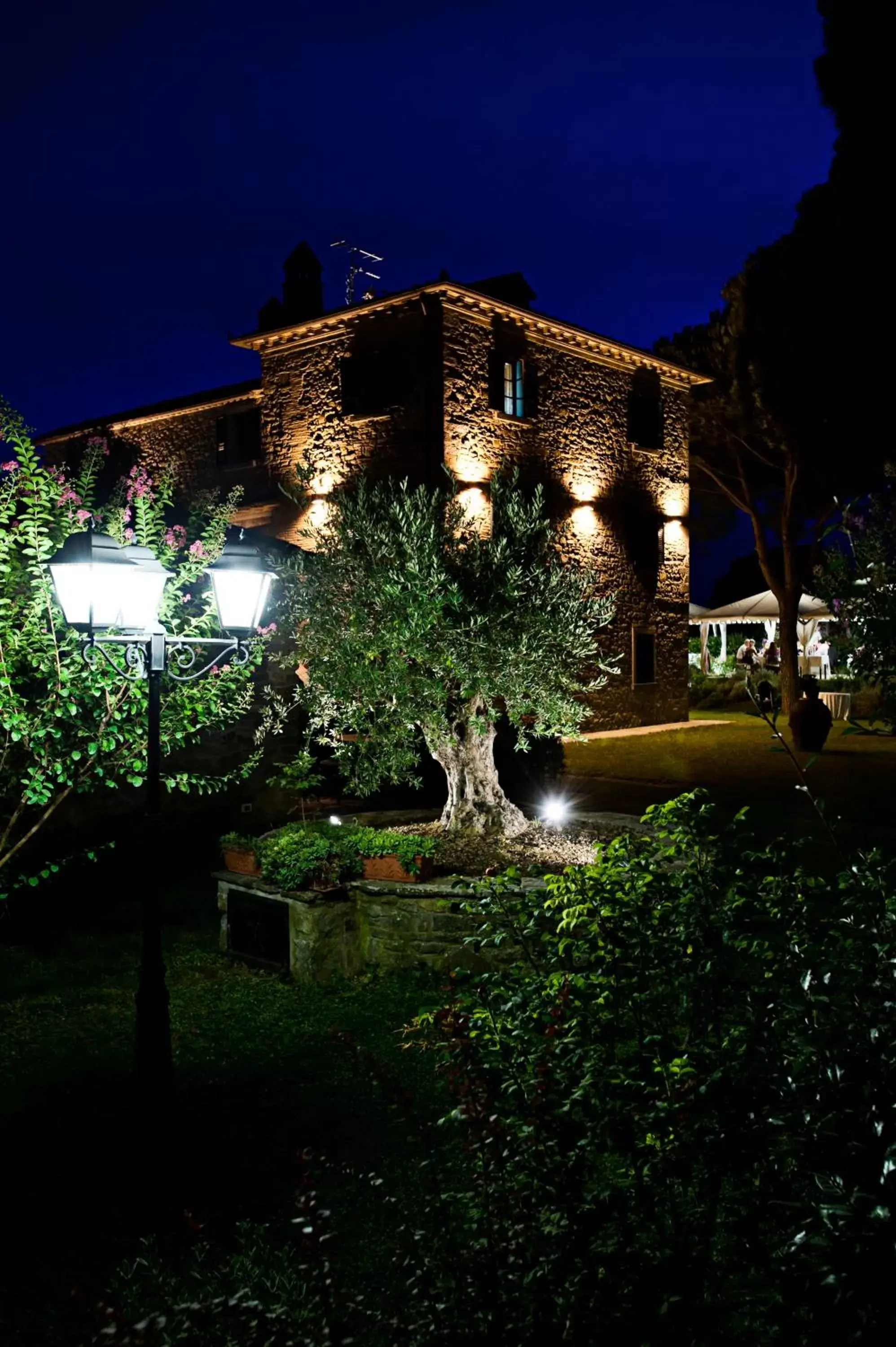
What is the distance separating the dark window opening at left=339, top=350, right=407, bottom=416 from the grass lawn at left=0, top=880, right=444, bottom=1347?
14078 millimetres

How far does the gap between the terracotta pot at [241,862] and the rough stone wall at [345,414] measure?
11066 millimetres

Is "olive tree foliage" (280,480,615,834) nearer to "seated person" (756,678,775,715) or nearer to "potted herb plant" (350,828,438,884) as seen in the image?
"potted herb plant" (350,828,438,884)

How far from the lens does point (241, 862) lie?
8.31 metres

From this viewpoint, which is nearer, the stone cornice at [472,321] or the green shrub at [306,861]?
the green shrub at [306,861]

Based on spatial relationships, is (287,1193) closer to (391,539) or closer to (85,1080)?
(85,1080)

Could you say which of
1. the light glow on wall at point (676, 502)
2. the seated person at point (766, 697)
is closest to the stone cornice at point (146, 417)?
the light glow on wall at point (676, 502)

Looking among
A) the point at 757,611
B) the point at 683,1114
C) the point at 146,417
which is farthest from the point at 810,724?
the point at 146,417

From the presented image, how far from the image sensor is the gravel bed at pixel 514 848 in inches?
317

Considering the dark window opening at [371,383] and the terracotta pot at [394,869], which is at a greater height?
the dark window opening at [371,383]

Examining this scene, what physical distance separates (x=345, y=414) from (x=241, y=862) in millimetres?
13719

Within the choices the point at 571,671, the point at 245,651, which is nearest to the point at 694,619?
the point at 571,671

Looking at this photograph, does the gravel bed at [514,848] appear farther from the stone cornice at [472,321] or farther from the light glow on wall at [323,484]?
the stone cornice at [472,321]

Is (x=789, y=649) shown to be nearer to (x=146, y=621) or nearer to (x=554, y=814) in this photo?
(x=554, y=814)

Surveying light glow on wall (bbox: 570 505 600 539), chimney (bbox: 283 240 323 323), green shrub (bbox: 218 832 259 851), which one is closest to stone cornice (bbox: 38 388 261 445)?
chimney (bbox: 283 240 323 323)
